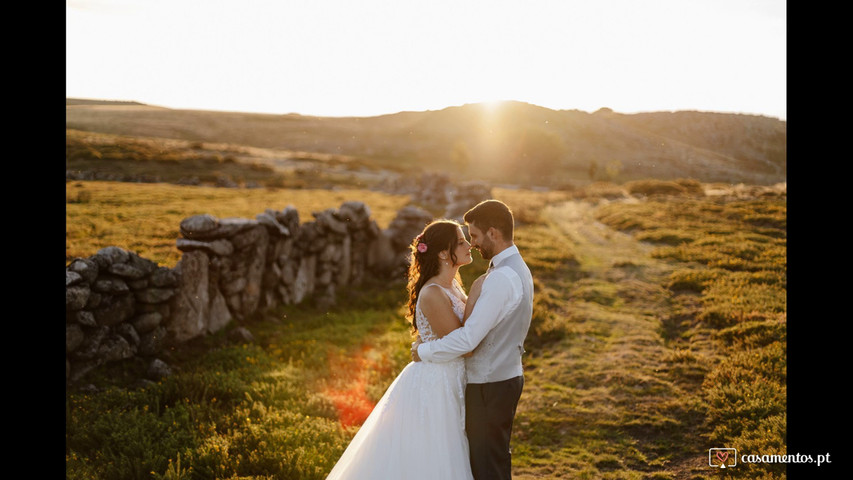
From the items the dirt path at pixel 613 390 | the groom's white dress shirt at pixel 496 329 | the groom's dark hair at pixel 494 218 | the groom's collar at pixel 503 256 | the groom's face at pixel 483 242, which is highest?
the groom's dark hair at pixel 494 218

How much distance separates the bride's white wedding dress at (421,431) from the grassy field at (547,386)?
7.44 feet

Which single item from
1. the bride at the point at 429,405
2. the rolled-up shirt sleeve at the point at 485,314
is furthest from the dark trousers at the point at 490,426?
the rolled-up shirt sleeve at the point at 485,314

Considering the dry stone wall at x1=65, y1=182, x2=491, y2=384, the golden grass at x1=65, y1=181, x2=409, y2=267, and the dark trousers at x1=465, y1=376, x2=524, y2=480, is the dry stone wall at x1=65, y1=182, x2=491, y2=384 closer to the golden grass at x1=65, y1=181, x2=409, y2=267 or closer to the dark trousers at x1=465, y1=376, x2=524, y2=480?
the golden grass at x1=65, y1=181, x2=409, y2=267

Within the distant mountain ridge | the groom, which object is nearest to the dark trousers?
the groom

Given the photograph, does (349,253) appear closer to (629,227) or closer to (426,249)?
(426,249)

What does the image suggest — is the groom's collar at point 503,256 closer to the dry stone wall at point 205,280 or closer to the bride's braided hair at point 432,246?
the bride's braided hair at point 432,246

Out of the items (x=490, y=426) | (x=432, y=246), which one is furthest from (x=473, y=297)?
(x=490, y=426)

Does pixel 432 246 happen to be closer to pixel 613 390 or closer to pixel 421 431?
pixel 421 431

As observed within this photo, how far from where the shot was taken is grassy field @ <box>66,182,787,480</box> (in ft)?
25.3

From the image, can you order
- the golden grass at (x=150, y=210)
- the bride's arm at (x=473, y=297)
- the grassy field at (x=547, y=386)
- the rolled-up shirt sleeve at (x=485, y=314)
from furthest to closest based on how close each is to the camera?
the golden grass at (x=150, y=210)
the grassy field at (x=547, y=386)
the bride's arm at (x=473, y=297)
the rolled-up shirt sleeve at (x=485, y=314)

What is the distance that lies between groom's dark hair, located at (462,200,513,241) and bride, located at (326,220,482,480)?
0.23 m

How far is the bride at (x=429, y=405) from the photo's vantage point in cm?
520

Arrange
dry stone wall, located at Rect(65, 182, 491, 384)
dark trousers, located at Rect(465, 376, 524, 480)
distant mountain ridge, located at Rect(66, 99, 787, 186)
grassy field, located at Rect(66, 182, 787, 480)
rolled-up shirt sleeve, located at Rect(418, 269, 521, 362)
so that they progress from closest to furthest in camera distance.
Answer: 1. rolled-up shirt sleeve, located at Rect(418, 269, 521, 362)
2. dark trousers, located at Rect(465, 376, 524, 480)
3. grassy field, located at Rect(66, 182, 787, 480)
4. dry stone wall, located at Rect(65, 182, 491, 384)
5. distant mountain ridge, located at Rect(66, 99, 787, 186)

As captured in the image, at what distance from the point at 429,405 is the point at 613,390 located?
667 centimetres
